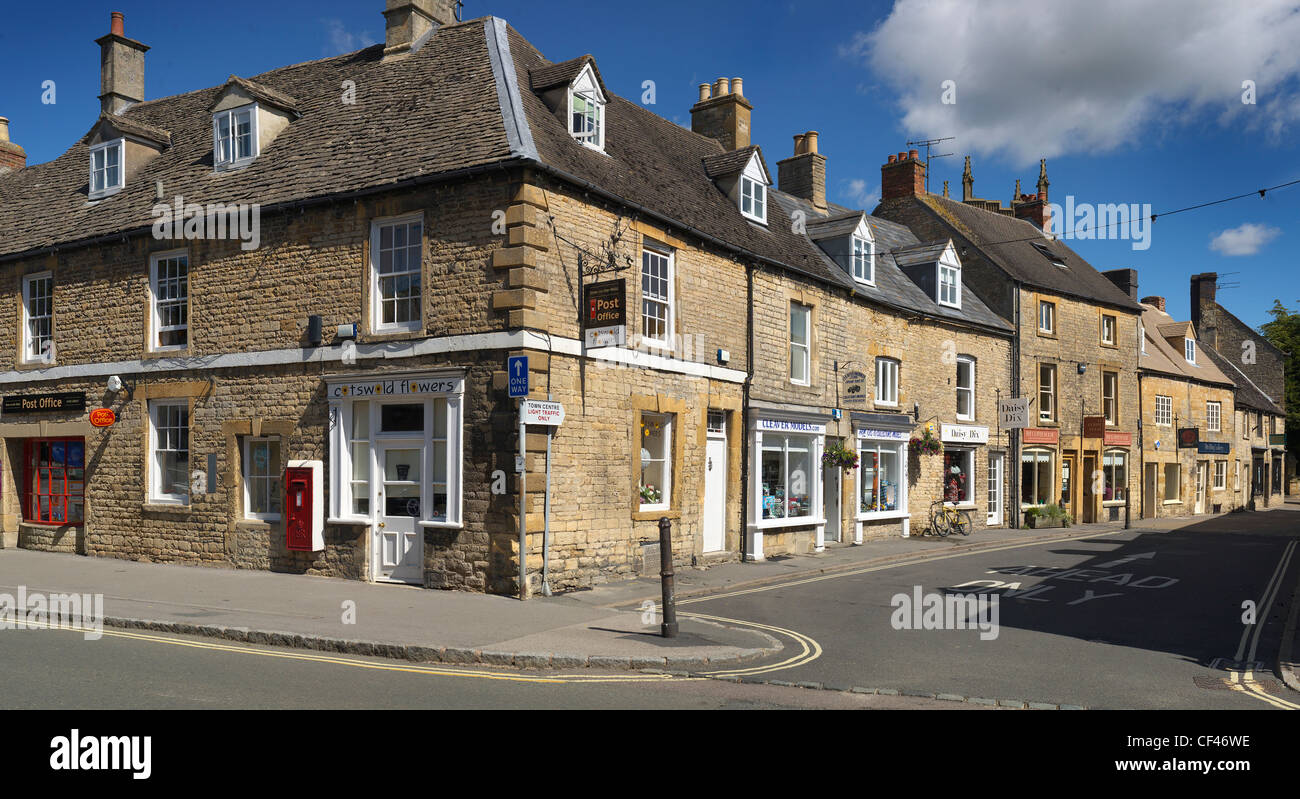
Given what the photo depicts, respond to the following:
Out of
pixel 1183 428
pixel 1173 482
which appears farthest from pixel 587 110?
pixel 1173 482

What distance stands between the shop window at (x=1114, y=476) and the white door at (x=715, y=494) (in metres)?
21.4

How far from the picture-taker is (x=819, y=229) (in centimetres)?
2444

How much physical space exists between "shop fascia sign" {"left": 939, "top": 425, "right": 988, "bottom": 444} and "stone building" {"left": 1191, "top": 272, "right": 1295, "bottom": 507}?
29045 millimetres

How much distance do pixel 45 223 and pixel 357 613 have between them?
1352 cm

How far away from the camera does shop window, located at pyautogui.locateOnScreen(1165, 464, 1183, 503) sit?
3928 centimetres

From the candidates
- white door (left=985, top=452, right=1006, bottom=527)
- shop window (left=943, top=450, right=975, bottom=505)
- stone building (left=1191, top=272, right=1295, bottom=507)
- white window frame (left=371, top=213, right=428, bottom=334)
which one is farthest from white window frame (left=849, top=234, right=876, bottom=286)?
stone building (left=1191, top=272, right=1295, bottom=507)

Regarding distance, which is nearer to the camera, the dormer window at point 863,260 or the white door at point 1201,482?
the dormer window at point 863,260

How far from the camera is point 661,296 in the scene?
1678cm

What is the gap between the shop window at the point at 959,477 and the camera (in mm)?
27516

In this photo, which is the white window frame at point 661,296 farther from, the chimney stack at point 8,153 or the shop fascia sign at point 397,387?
the chimney stack at point 8,153

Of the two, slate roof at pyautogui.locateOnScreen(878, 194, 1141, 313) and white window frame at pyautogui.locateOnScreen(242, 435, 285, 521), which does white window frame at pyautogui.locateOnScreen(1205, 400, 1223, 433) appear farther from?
white window frame at pyautogui.locateOnScreen(242, 435, 285, 521)

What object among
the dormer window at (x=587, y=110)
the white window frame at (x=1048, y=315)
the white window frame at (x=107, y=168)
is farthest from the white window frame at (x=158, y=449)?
the white window frame at (x=1048, y=315)
